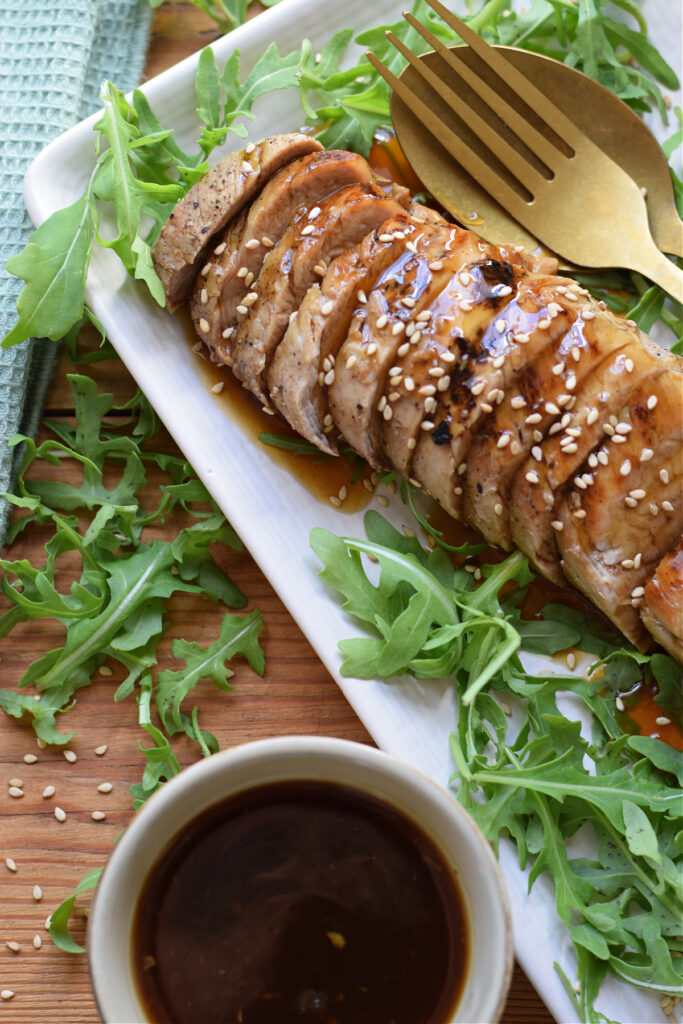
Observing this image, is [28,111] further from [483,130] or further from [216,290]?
[483,130]

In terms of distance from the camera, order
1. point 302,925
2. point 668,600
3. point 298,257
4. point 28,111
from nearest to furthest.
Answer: point 302,925 < point 668,600 < point 298,257 < point 28,111

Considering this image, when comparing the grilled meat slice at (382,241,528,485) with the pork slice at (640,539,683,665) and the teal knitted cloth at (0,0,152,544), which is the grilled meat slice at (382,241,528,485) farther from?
the teal knitted cloth at (0,0,152,544)

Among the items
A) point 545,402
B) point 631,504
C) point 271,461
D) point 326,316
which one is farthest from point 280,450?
point 631,504

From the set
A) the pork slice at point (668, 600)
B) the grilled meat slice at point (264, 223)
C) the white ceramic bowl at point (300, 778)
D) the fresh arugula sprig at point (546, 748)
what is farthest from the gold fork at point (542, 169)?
the white ceramic bowl at point (300, 778)

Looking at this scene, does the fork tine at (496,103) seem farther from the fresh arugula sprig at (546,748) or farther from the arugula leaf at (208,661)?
the arugula leaf at (208,661)

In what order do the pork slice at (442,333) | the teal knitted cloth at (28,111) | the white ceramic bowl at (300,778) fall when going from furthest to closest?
the teal knitted cloth at (28,111) → the pork slice at (442,333) → the white ceramic bowl at (300,778)

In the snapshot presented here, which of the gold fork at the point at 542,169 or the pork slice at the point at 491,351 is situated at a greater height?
the gold fork at the point at 542,169
